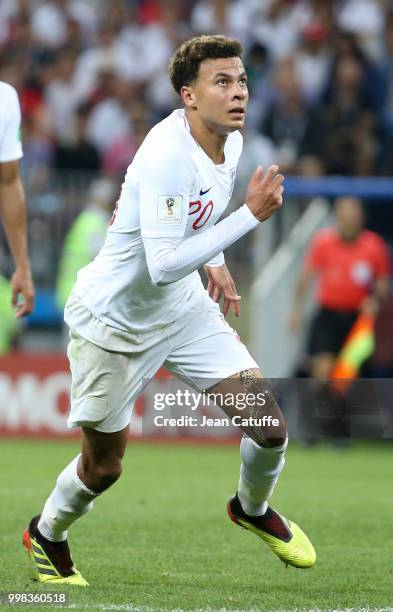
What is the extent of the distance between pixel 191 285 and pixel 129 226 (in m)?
0.46

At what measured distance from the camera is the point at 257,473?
19.5 ft

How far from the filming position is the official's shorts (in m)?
13.0

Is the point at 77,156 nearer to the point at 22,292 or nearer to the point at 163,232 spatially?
the point at 22,292

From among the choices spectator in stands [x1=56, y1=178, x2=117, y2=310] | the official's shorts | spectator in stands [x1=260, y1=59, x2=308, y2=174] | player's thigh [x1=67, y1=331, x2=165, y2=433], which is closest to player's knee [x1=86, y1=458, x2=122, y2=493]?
player's thigh [x1=67, y1=331, x2=165, y2=433]

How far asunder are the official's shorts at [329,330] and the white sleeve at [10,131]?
21.9 feet

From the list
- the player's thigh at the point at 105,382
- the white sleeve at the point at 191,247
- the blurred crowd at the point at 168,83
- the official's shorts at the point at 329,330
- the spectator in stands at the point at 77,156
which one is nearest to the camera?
the white sleeve at the point at 191,247

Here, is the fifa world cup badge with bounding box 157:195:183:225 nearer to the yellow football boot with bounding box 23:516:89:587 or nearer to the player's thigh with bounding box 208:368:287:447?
→ the player's thigh with bounding box 208:368:287:447

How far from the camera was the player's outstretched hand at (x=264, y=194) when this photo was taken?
17.6 ft

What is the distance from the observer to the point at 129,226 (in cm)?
578

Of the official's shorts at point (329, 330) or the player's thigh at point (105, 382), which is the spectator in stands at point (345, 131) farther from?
the player's thigh at point (105, 382)

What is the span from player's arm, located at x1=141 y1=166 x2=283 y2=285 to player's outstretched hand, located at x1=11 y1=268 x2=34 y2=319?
1.51m

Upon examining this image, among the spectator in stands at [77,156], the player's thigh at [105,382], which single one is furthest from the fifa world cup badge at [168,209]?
the spectator in stands at [77,156]

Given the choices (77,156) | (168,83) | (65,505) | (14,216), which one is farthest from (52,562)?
(168,83)

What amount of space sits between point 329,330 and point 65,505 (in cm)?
744
